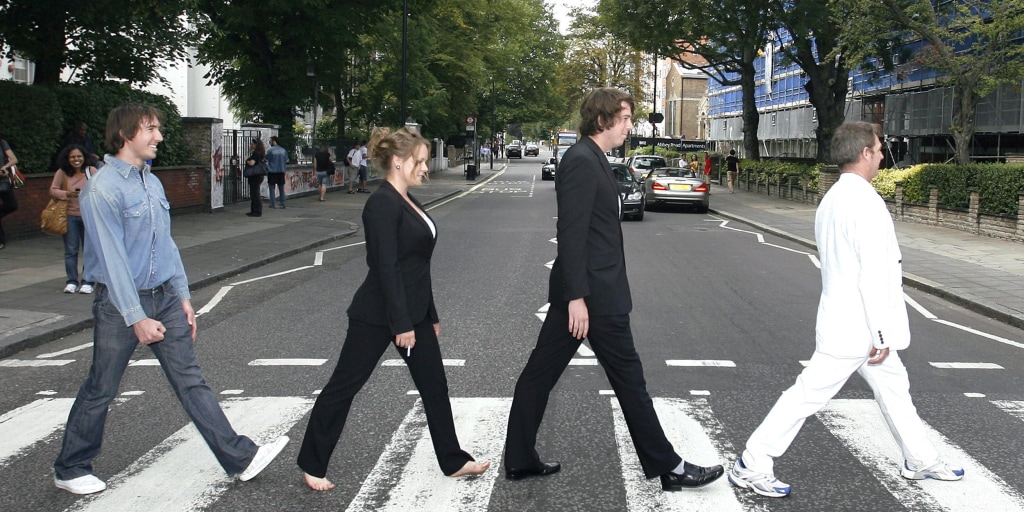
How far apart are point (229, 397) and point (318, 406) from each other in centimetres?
212

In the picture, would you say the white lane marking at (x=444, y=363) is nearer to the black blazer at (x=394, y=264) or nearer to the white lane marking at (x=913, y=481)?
the white lane marking at (x=913, y=481)

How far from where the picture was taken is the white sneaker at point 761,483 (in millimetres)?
4395

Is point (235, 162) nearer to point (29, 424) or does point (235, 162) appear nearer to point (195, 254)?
point (195, 254)

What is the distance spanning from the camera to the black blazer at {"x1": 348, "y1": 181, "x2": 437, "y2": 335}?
417cm

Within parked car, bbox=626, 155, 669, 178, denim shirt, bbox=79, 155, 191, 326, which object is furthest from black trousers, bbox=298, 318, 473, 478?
parked car, bbox=626, 155, 669, 178

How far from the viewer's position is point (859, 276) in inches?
168

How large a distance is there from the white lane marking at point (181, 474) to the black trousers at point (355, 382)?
510 mm

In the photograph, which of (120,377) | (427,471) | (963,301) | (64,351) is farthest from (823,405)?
(963,301)

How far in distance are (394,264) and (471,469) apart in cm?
114

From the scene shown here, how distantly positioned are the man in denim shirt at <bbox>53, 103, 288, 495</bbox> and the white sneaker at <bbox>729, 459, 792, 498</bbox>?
223 cm

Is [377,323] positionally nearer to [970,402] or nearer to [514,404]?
[514,404]

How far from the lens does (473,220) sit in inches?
899

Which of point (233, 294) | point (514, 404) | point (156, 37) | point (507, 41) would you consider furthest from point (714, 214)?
point (507, 41)

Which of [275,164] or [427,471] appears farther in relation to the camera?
[275,164]
